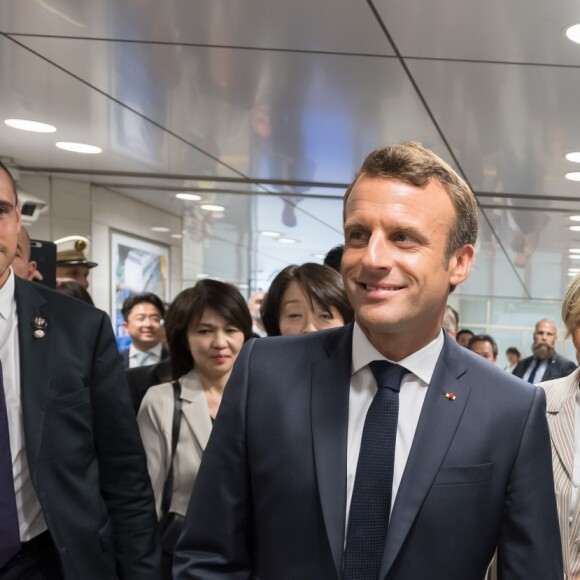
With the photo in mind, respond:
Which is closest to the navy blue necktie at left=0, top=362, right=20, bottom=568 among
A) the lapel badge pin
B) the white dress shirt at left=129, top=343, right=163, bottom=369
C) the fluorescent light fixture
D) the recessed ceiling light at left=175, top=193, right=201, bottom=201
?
the lapel badge pin

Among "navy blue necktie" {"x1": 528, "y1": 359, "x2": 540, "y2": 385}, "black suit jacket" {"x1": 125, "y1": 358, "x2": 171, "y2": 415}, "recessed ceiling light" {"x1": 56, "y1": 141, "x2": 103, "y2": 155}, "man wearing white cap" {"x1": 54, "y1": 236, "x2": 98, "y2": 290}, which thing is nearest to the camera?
"black suit jacket" {"x1": 125, "y1": 358, "x2": 171, "y2": 415}

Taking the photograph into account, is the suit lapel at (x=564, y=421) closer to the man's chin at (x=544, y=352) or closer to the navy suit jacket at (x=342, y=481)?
the navy suit jacket at (x=342, y=481)

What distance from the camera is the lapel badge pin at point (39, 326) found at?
239 cm

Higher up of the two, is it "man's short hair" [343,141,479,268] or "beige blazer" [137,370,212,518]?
"man's short hair" [343,141,479,268]

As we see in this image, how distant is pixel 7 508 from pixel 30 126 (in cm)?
304

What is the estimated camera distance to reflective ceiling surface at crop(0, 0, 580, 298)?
2.87 meters

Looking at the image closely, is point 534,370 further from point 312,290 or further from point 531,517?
point 531,517

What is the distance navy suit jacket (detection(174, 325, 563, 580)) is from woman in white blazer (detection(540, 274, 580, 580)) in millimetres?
1039

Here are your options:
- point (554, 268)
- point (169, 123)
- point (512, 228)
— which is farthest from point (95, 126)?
point (554, 268)

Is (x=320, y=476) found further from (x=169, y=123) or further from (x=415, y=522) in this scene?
(x=169, y=123)

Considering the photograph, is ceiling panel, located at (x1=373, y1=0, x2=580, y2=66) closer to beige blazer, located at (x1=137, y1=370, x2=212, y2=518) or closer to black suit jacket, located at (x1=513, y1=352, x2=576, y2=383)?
beige blazer, located at (x1=137, y1=370, x2=212, y2=518)

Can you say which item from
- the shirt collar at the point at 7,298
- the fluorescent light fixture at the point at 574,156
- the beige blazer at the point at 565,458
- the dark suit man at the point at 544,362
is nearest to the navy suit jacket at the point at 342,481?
the shirt collar at the point at 7,298

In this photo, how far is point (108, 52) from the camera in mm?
3348

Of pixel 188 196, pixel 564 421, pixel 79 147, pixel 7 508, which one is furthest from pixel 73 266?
pixel 564 421
